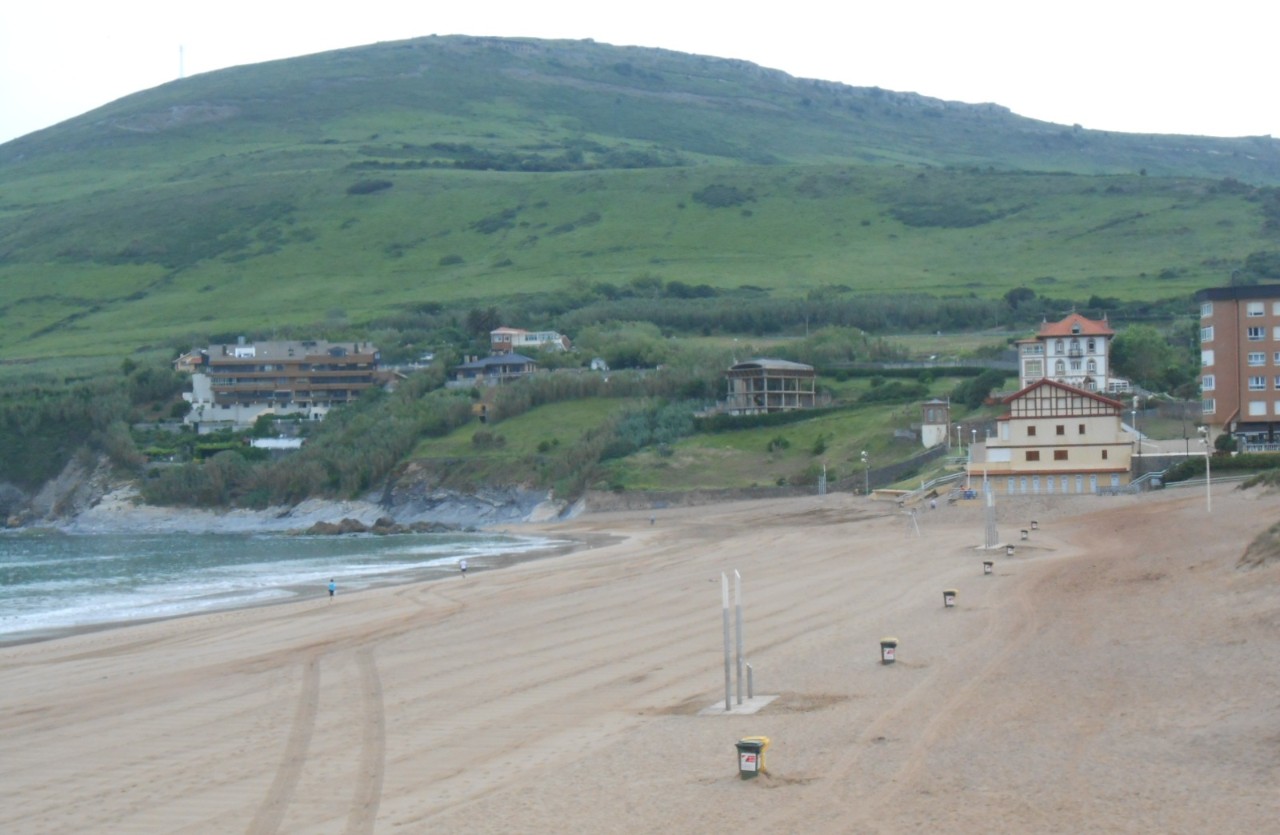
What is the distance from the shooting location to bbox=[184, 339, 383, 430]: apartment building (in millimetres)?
108938

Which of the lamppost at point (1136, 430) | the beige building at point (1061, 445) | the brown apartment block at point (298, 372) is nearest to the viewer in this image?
the beige building at point (1061, 445)

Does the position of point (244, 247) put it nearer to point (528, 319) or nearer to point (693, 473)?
point (528, 319)

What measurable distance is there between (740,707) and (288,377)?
99649mm

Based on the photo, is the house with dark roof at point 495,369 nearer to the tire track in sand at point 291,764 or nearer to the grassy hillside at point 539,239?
the grassy hillside at point 539,239

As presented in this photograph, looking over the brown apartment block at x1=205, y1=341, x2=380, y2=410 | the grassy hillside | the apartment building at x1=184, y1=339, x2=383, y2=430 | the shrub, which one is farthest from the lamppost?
the shrub

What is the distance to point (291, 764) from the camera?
14828mm

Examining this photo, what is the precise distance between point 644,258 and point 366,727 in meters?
134

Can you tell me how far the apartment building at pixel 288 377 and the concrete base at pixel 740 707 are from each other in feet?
309

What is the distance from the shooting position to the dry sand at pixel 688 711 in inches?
467

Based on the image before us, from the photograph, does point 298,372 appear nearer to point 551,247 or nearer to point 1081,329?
point 551,247

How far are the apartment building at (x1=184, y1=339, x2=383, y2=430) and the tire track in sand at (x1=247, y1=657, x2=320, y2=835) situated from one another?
9063cm

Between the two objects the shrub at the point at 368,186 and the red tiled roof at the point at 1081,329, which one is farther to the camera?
the shrub at the point at 368,186

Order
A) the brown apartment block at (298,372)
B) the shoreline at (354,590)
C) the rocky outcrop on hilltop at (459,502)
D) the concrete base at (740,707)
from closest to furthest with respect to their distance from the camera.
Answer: the concrete base at (740,707) < the shoreline at (354,590) < the rocky outcrop on hilltop at (459,502) < the brown apartment block at (298,372)

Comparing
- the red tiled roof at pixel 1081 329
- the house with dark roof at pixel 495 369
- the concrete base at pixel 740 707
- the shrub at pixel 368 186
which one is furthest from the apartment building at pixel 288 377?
the concrete base at pixel 740 707
